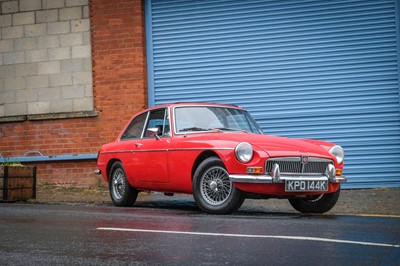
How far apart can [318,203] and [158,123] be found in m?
2.54

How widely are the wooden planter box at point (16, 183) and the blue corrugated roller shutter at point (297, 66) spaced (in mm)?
3568

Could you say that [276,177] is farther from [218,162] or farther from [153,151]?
[153,151]

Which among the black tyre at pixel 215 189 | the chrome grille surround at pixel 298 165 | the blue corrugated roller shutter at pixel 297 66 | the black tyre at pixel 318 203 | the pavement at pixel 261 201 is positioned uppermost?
the blue corrugated roller shutter at pixel 297 66

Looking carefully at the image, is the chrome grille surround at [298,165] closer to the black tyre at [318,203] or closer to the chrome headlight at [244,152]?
the chrome headlight at [244,152]

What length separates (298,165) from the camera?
8547 mm

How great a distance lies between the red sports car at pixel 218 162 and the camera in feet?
27.5

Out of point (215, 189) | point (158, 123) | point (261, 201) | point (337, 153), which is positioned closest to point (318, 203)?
point (337, 153)

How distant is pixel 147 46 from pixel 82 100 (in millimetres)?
1847

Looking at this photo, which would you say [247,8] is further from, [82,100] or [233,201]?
[233,201]

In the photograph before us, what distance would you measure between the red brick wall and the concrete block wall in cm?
26

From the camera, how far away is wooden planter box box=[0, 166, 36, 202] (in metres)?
11.6

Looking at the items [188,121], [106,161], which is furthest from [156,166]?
[106,161]

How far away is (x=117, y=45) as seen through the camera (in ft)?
49.1

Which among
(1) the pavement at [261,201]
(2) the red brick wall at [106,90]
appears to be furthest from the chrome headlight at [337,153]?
(2) the red brick wall at [106,90]
